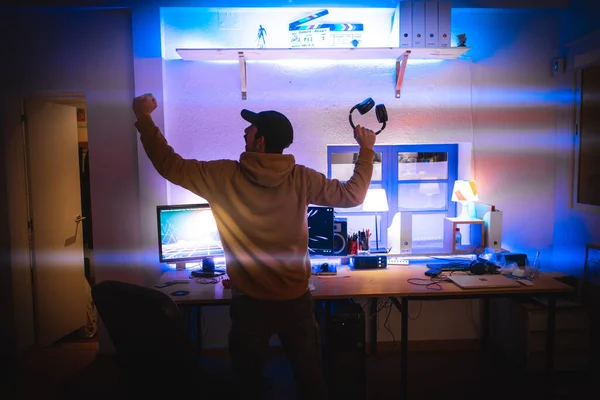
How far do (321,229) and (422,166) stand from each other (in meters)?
1.12

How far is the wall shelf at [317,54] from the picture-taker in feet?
9.89

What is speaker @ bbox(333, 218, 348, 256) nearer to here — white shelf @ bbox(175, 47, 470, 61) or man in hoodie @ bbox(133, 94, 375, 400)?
white shelf @ bbox(175, 47, 470, 61)

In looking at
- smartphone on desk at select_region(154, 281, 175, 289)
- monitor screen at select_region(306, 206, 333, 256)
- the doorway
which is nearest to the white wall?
monitor screen at select_region(306, 206, 333, 256)

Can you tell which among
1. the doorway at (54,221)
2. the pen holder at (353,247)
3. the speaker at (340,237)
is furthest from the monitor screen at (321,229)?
the doorway at (54,221)

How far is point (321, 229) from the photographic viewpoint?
316cm

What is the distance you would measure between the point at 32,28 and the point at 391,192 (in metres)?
3.15

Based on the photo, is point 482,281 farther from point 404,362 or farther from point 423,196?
point 423,196

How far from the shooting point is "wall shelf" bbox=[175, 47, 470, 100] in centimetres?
301

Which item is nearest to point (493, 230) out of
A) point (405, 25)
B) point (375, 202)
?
point (375, 202)

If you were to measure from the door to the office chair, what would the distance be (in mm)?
2358

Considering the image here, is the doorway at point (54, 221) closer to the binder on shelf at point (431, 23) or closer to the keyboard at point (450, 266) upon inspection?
the binder on shelf at point (431, 23)

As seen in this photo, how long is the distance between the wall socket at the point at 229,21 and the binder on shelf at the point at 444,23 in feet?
4.96

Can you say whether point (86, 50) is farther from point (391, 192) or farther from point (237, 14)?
point (391, 192)

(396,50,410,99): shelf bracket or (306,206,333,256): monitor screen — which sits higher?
(396,50,410,99): shelf bracket
